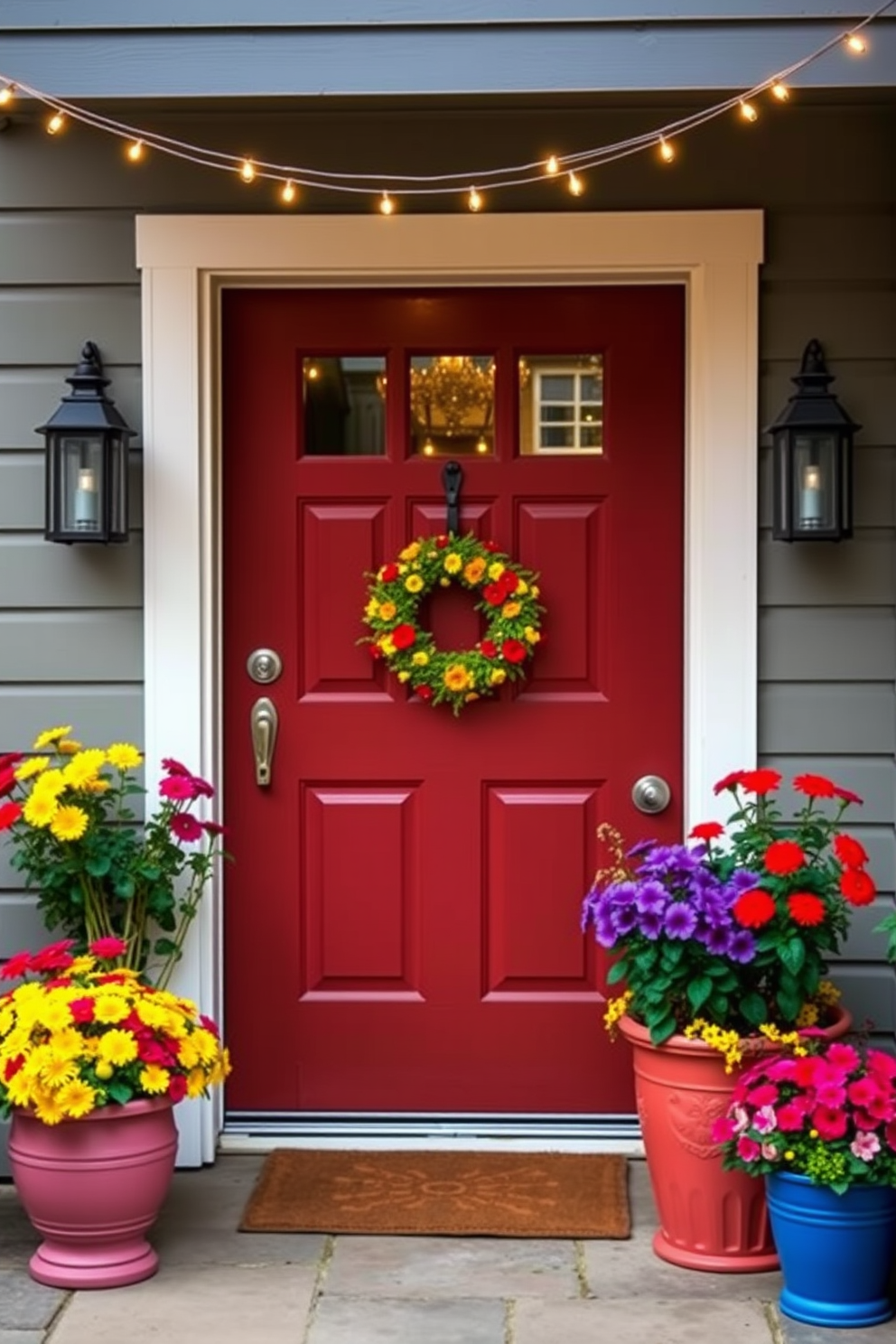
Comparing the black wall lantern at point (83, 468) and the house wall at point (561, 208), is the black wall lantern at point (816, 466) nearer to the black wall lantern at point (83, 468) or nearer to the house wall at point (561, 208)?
the house wall at point (561, 208)

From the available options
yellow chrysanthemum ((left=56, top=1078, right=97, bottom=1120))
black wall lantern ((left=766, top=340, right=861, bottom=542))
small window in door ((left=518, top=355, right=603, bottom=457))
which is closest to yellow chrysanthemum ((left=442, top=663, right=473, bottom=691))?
small window in door ((left=518, top=355, right=603, bottom=457))

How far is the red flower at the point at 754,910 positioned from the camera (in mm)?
3365

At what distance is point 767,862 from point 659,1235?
30.8 inches

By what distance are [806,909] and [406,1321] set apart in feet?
3.44

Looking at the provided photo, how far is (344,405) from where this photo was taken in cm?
419

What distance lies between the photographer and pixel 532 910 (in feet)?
13.7

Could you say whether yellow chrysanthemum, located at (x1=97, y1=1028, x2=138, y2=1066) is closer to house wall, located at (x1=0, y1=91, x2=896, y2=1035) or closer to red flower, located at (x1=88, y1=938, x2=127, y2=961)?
red flower, located at (x1=88, y1=938, x2=127, y2=961)

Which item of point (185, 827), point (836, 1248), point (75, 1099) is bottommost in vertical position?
point (836, 1248)

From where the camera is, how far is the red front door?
163 inches

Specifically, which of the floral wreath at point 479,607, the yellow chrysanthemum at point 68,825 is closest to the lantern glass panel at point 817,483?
the floral wreath at point 479,607

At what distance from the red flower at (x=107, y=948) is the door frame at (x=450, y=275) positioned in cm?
45

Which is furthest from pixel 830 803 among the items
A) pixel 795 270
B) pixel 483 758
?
pixel 795 270

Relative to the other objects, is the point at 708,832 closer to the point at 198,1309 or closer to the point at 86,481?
the point at 198,1309

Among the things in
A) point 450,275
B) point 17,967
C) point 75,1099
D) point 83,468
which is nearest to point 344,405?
point 450,275
